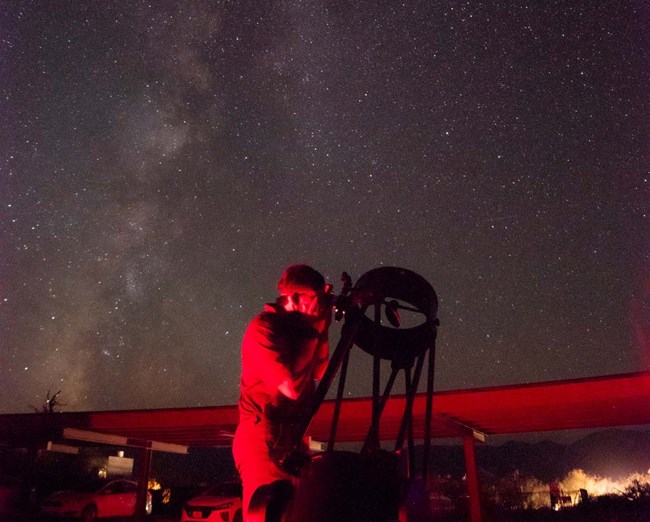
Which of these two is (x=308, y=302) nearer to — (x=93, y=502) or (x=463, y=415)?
(x=463, y=415)

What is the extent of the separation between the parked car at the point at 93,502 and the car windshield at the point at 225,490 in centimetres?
422

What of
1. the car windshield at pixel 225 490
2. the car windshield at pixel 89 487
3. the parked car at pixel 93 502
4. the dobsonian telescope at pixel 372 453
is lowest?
the parked car at pixel 93 502

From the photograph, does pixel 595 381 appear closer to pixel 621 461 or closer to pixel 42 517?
pixel 42 517

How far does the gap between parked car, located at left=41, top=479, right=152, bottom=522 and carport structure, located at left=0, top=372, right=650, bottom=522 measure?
75.5 inches

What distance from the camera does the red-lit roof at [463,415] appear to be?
811cm

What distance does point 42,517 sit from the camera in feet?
52.7

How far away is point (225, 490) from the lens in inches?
555

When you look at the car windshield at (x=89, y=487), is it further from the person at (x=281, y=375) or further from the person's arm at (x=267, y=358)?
the person's arm at (x=267, y=358)

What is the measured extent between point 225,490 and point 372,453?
1391cm

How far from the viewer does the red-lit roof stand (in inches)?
319

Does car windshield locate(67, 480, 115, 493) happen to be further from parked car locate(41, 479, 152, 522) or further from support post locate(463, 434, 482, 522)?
support post locate(463, 434, 482, 522)

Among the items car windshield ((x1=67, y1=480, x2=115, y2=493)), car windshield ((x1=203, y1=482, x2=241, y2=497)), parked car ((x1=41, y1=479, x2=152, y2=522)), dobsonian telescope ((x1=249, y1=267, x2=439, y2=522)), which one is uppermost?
dobsonian telescope ((x1=249, y1=267, x2=439, y2=522))

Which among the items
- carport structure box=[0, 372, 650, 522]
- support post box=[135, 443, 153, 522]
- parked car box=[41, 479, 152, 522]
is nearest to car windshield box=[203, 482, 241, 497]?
carport structure box=[0, 372, 650, 522]

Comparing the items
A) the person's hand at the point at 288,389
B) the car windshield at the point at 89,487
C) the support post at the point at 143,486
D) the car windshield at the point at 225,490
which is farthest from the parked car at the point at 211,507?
the person's hand at the point at 288,389
